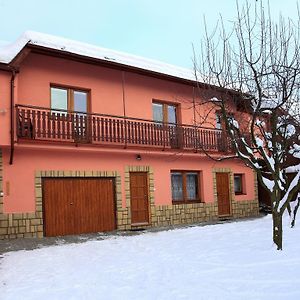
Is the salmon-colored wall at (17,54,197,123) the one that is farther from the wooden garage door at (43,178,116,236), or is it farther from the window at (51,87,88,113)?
the wooden garage door at (43,178,116,236)

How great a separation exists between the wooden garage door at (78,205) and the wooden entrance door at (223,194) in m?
5.55

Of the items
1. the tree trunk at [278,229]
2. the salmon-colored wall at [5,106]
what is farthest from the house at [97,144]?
the tree trunk at [278,229]

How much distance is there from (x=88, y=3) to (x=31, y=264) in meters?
11.8

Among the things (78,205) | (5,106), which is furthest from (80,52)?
(78,205)

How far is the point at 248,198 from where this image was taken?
18.8 meters

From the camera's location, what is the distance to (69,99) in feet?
44.1

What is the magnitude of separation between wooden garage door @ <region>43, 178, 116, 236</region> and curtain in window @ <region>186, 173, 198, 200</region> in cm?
380

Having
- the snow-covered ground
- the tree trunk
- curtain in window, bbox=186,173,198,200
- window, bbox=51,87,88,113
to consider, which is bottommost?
the snow-covered ground

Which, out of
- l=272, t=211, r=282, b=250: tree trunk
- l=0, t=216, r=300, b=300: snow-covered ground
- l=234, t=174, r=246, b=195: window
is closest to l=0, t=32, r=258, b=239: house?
l=234, t=174, r=246, b=195: window

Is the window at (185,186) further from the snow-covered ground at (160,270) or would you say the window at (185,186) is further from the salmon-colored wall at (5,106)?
the salmon-colored wall at (5,106)

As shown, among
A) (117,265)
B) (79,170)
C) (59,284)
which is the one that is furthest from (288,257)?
(79,170)

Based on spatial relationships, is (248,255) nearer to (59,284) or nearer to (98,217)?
(59,284)

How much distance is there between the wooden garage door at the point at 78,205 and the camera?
12281 mm

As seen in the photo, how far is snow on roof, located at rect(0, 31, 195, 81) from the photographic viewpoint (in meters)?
11.6
